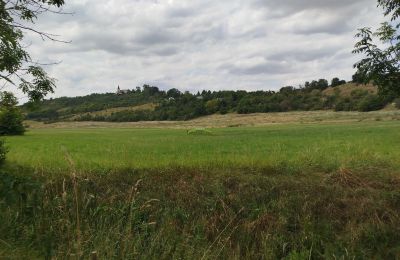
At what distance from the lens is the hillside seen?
11750 centimetres

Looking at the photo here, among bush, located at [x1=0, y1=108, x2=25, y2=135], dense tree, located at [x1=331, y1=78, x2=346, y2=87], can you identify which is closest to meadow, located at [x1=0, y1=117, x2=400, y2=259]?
bush, located at [x1=0, y1=108, x2=25, y2=135]

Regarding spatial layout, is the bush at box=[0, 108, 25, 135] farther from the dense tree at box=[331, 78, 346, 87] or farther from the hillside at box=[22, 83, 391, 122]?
the dense tree at box=[331, 78, 346, 87]

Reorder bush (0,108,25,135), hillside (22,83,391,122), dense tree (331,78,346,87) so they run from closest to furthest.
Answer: bush (0,108,25,135) → hillside (22,83,391,122) → dense tree (331,78,346,87)

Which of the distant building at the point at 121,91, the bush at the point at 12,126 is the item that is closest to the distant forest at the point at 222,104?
the distant building at the point at 121,91

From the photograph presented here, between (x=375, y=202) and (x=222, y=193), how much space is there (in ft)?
14.7

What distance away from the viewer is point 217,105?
430 feet

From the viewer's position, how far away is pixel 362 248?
440 inches

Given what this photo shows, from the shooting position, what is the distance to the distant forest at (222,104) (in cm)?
11819

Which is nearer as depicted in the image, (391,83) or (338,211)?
(391,83)

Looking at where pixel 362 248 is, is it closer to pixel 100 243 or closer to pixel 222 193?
pixel 222 193

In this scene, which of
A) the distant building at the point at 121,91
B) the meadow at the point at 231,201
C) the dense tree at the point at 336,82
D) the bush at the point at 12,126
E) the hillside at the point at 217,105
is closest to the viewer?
the meadow at the point at 231,201

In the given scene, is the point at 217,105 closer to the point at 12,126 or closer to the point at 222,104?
the point at 222,104

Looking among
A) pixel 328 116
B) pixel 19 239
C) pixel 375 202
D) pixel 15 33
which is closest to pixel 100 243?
pixel 19 239

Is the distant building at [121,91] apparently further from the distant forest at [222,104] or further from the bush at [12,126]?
the bush at [12,126]
